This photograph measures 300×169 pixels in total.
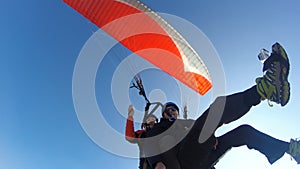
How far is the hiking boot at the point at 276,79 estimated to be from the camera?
11.2 ft

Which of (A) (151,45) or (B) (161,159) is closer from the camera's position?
(B) (161,159)

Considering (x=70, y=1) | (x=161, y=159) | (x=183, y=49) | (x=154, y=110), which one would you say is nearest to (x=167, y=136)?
(x=161, y=159)

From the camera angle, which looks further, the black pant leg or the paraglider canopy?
the paraglider canopy

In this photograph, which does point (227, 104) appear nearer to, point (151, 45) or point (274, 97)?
point (274, 97)

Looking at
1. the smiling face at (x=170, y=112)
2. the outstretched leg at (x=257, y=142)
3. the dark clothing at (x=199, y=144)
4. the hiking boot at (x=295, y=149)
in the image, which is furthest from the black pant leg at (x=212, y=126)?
the hiking boot at (x=295, y=149)

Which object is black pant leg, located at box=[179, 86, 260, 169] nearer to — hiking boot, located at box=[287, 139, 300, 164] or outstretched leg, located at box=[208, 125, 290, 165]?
outstretched leg, located at box=[208, 125, 290, 165]

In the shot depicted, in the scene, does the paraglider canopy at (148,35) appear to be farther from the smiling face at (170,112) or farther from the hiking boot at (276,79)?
the hiking boot at (276,79)

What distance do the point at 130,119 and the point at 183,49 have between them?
2.81 meters

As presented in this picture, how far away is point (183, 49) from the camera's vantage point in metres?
6.78

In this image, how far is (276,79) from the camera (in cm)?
352

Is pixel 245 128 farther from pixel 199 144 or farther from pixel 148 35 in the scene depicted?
pixel 148 35

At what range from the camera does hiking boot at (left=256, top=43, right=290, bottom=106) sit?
11.2 ft

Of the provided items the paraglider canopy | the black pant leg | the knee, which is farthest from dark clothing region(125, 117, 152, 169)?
the paraglider canopy

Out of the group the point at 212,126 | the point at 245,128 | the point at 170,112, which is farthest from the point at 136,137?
the point at 245,128
